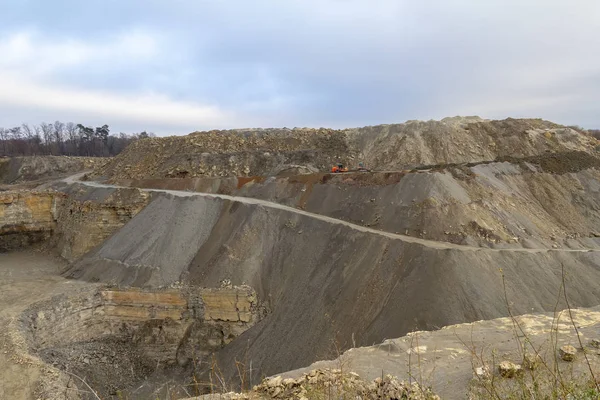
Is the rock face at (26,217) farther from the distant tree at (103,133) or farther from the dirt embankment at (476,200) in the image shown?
the distant tree at (103,133)

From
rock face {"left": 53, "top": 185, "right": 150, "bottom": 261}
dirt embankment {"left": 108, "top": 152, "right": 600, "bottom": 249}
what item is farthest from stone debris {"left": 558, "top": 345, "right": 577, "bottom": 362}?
rock face {"left": 53, "top": 185, "right": 150, "bottom": 261}

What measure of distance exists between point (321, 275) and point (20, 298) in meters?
13.7

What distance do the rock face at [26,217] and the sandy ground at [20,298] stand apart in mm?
1046

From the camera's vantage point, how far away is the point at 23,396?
10891 mm

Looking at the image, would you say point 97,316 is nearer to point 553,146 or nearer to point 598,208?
point 598,208

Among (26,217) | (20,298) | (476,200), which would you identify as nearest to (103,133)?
(26,217)

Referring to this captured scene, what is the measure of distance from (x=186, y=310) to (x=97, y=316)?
4.11 metres

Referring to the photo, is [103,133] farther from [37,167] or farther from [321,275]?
[321,275]

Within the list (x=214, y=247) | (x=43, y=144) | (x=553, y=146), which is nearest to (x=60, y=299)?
(x=214, y=247)

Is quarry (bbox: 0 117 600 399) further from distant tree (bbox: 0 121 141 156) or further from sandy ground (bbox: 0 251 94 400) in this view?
distant tree (bbox: 0 121 141 156)

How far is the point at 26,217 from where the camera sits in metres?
25.5

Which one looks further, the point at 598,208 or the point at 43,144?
the point at 43,144

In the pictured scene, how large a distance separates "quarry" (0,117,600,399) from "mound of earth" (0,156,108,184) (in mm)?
22144

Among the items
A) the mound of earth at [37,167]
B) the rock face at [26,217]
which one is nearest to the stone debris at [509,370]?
the rock face at [26,217]
